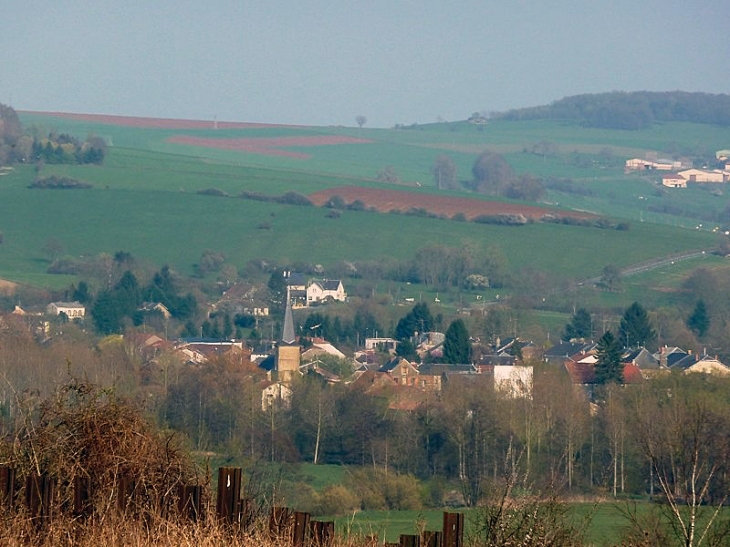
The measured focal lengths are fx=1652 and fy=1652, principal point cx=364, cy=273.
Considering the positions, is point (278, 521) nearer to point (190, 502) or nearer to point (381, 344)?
point (190, 502)

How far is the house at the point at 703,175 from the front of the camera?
579 ft

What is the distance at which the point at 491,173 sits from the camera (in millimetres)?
158375

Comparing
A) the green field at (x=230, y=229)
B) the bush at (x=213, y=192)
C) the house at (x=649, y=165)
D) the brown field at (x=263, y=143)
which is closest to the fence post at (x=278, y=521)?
the green field at (x=230, y=229)

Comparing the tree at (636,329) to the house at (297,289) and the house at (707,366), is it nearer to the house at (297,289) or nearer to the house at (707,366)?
the house at (707,366)

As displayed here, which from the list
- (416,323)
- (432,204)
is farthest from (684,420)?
(432,204)

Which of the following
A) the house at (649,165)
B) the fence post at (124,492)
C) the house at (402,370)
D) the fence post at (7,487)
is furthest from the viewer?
the house at (649,165)

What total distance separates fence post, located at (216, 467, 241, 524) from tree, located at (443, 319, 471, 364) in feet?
215

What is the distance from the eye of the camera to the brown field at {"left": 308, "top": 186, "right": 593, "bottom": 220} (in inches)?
4702

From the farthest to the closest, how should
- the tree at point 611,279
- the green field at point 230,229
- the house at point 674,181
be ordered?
the house at point 674,181 → the green field at point 230,229 → the tree at point 611,279

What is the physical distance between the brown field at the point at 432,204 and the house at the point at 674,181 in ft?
158

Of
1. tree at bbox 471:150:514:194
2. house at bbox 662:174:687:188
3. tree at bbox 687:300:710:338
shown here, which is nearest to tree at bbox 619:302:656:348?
tree at bbox 687:300:710:338

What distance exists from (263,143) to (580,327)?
82.6 m

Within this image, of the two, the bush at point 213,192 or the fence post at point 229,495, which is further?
the bush at point 213,192

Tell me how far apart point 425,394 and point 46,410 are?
43.7 meters
